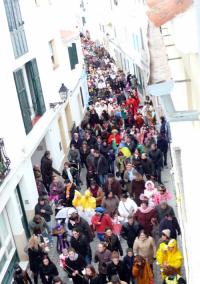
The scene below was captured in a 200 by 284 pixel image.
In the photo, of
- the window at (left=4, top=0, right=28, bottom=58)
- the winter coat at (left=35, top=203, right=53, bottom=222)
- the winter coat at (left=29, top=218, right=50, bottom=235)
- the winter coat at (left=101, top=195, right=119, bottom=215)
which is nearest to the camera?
the winter coat at (left=29, top=218, right=50, bottom=235)

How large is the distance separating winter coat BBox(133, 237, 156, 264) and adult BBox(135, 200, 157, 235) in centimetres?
100

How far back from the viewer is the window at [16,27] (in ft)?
49.5

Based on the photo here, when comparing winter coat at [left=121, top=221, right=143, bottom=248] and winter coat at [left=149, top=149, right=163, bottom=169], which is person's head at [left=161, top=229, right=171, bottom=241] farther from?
winter coat at [left=149, top=149, right=163, bottom=169]

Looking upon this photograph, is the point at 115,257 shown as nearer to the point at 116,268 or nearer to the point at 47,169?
the point at 116,268

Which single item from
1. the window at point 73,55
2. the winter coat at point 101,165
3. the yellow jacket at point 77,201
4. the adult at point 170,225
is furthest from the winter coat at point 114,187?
the window at point 73,55

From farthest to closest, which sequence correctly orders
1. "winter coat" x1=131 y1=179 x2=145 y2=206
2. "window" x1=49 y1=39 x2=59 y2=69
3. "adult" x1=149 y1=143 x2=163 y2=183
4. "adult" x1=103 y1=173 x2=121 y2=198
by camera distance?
1. "window" x1=49 y1=39 x2=59 y2=69
2. "adult" x1=149 y1=143 x2=163 y2=183
3. "adult" x1=103 y1=173 x2=121 y2=198
4. "winter coat" x1=131 y1=179 x2=145 y2=206

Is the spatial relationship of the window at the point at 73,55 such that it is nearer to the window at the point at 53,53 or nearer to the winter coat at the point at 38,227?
the window at the point at 53,53

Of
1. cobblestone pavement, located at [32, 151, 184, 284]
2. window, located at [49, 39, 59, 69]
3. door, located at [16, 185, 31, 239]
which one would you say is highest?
window, located at [49, 39, 59, 69]

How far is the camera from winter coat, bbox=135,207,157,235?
11664 mm

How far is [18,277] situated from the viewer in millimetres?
10836

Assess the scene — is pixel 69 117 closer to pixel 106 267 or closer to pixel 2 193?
pixel 2 193

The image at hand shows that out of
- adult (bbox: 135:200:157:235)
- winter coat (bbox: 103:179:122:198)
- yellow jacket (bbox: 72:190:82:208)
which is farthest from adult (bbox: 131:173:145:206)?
adult (bbox: 135:200:157:235)

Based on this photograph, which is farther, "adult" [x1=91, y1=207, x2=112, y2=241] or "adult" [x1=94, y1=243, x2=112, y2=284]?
"adult" [x1=91, y1=207, x2=112, y2=241]

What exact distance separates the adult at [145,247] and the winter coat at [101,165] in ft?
16.8
